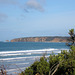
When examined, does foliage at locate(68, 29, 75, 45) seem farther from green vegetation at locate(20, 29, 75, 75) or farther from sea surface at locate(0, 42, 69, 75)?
green vegetation at locate(20, 29, 75, 75)

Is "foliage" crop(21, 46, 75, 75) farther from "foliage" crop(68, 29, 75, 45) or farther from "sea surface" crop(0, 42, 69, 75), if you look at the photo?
"foliage" crop(68, 29, 75, 45)

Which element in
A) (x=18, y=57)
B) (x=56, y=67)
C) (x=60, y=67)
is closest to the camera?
(x=56, y=67)

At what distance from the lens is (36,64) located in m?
5.01

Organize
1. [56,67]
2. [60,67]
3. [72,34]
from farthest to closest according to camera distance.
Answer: [72,34] → [60,67] → [56,67]

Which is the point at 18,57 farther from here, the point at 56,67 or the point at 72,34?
the point at 56,67

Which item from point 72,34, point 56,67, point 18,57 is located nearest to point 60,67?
point 56,67

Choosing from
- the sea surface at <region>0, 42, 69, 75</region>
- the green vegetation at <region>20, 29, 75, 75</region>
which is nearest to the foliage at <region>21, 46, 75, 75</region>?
the green vegetation at <region>20, 29, 75, 75</region>

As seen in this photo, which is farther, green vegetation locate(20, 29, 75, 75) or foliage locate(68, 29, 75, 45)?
foliage locate(68, 29, 75, 45)

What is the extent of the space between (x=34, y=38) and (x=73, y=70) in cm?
17542

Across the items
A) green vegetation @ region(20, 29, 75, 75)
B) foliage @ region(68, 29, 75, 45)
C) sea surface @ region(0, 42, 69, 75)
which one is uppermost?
foliage @ region(68, 29, 75, 45)

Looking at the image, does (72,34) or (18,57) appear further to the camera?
(18,57)

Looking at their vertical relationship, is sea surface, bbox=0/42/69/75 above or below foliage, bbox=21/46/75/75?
below

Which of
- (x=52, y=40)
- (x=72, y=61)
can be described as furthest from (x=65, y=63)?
(x=52, y=40)

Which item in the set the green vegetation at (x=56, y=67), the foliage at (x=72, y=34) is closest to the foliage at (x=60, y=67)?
the green vegetation at (x=56, y=67)
